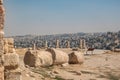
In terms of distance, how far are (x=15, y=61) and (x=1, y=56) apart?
267 cm

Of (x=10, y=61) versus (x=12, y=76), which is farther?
(x=10, y=61)

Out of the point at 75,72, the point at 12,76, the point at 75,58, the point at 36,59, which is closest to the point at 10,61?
the point at 12,76

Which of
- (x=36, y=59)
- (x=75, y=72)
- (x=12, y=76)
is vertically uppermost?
(x=36, y=59)

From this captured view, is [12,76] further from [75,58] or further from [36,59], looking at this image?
[75,58]

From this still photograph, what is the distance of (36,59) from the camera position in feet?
71.4

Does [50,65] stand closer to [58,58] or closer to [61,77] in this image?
[58,58]

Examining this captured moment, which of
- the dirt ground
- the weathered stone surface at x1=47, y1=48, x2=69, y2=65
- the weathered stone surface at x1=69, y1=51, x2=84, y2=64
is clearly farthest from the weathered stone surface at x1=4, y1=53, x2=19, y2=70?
the weathered stone surface at x1=69, y1=51, x2=84, y2=64

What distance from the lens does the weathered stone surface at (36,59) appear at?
71.3ft

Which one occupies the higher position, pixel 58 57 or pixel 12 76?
pixel 58 57

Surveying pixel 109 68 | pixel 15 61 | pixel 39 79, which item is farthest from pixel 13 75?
pixel 109 68

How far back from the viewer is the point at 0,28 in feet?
29.6

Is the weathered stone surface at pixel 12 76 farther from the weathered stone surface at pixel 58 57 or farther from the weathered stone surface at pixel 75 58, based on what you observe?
the weathered stone surface at pixel 75 58

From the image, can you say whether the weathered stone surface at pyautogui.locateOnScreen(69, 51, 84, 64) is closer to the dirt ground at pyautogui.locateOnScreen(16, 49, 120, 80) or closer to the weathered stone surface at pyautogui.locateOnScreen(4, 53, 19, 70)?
the dirt ground at pyautogui.locateOnScreen(16, 49, 120, 80)

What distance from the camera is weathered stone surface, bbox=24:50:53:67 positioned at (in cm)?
2172
